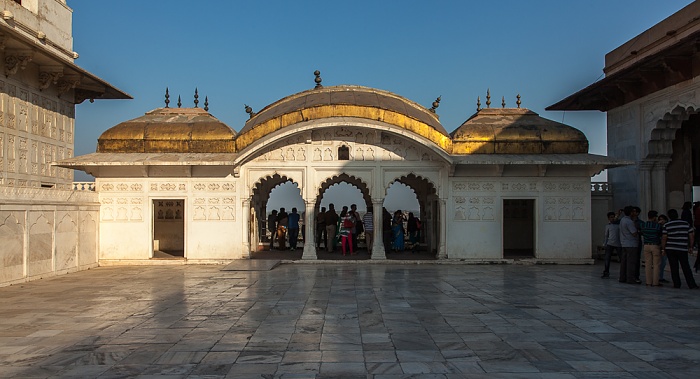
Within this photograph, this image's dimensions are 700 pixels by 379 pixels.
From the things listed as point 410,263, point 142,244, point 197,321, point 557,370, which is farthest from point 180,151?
point 557,370

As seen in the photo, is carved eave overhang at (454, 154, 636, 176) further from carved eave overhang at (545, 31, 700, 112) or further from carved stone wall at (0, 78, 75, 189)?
carved stone wall at (0, 78, 75, 189)

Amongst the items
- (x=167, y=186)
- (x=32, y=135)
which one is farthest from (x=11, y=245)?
(x=32, y=135)

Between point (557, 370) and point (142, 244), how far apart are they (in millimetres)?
13320

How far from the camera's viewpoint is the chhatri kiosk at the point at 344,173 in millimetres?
16484

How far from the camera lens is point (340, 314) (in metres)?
8.48

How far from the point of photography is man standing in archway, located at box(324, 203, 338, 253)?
63.1ft

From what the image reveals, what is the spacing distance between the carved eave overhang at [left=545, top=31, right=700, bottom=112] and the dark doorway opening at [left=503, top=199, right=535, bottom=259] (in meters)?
3.99

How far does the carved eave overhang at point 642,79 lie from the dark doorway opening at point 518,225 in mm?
3989

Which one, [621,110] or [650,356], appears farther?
[621,110]

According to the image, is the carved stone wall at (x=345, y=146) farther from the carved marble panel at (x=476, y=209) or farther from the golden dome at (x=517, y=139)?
the carved marble panel at (x=476, y=209)

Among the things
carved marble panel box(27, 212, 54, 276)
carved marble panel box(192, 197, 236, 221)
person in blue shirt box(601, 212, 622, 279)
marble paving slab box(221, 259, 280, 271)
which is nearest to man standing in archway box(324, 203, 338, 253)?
marble paving slab box(221, 259, 280, 271)

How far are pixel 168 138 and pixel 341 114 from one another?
4893mm

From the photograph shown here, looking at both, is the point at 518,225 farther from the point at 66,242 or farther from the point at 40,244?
the point at 40,244

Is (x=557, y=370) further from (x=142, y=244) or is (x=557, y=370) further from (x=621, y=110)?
(x=621, y=110)
